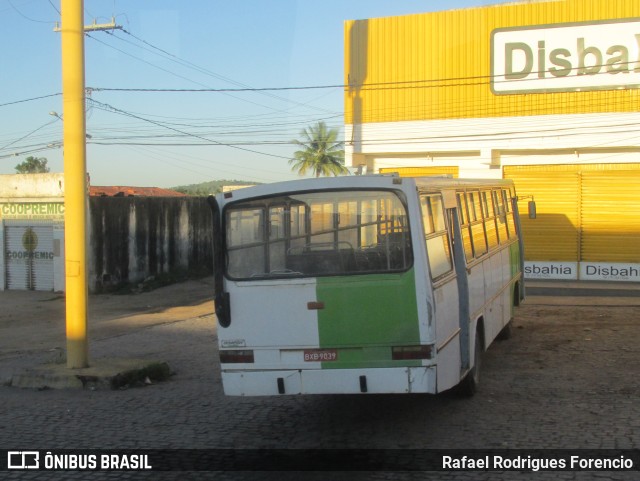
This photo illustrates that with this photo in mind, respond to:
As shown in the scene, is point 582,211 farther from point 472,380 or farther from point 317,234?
point 317,234

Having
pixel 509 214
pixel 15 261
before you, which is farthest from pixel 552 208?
pixel 15 261

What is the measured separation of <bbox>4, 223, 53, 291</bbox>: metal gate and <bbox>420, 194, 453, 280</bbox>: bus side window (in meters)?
21.2

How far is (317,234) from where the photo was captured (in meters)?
7.09

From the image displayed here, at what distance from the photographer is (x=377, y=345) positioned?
6668 millimetres

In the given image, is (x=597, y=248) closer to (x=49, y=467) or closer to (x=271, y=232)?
(x=271, y=232)

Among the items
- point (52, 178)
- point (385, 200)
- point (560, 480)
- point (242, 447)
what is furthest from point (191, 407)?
point (52, 178)

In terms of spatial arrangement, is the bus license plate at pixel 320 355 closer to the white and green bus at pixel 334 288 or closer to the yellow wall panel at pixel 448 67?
the white and green bus at pixel 334 288

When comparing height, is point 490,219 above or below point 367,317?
above

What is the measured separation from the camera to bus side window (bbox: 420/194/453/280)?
6.96 metres

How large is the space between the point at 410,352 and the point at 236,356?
5.16ft

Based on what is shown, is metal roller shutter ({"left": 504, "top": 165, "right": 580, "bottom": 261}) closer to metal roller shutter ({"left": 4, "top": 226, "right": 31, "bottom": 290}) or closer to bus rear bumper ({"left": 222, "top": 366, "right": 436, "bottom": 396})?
bus rear bumper ({"left": 222, "top": 366, "right": 436, "bottom": 396})

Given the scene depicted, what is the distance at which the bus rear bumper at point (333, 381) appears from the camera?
6562 millimetres

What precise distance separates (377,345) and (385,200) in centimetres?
128

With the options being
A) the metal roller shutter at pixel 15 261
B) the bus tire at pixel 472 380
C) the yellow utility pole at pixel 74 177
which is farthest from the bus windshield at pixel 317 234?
the metal roller shutter at pixel 15 261
